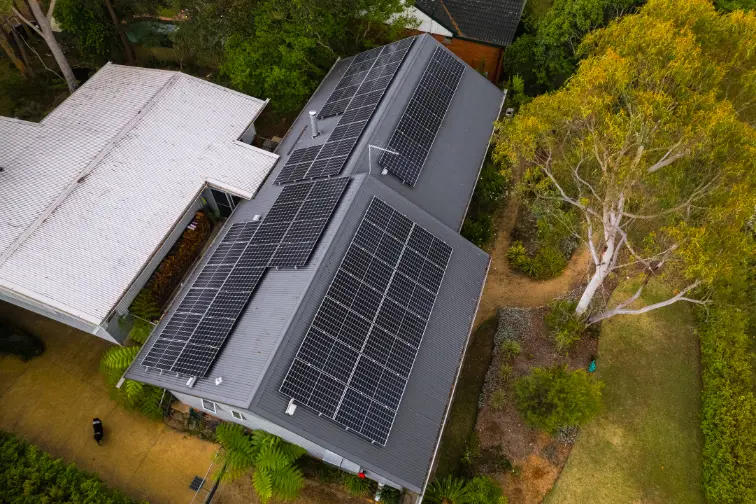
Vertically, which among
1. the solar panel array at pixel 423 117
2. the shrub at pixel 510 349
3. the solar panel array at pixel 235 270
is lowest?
the shrub at pixel 510 349

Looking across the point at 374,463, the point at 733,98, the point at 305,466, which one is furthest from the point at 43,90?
the point at 733,98

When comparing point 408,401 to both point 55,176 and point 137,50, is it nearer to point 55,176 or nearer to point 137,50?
point 55,176

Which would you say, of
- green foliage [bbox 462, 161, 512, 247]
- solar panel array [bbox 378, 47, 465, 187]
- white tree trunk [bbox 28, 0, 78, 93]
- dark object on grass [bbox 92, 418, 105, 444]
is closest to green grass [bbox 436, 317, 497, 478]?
green foliage [bbox 462, 161, 512, 247]

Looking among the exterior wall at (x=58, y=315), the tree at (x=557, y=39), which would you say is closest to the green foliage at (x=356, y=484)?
the exterior wall at (x=58, y=315)

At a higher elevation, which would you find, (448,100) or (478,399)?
(448,100)

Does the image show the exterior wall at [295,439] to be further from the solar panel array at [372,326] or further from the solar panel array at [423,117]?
the solar panel array at [423,117]

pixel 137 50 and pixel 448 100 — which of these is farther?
pixel 137 50

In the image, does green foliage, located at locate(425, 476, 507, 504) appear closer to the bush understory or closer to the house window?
the house window
